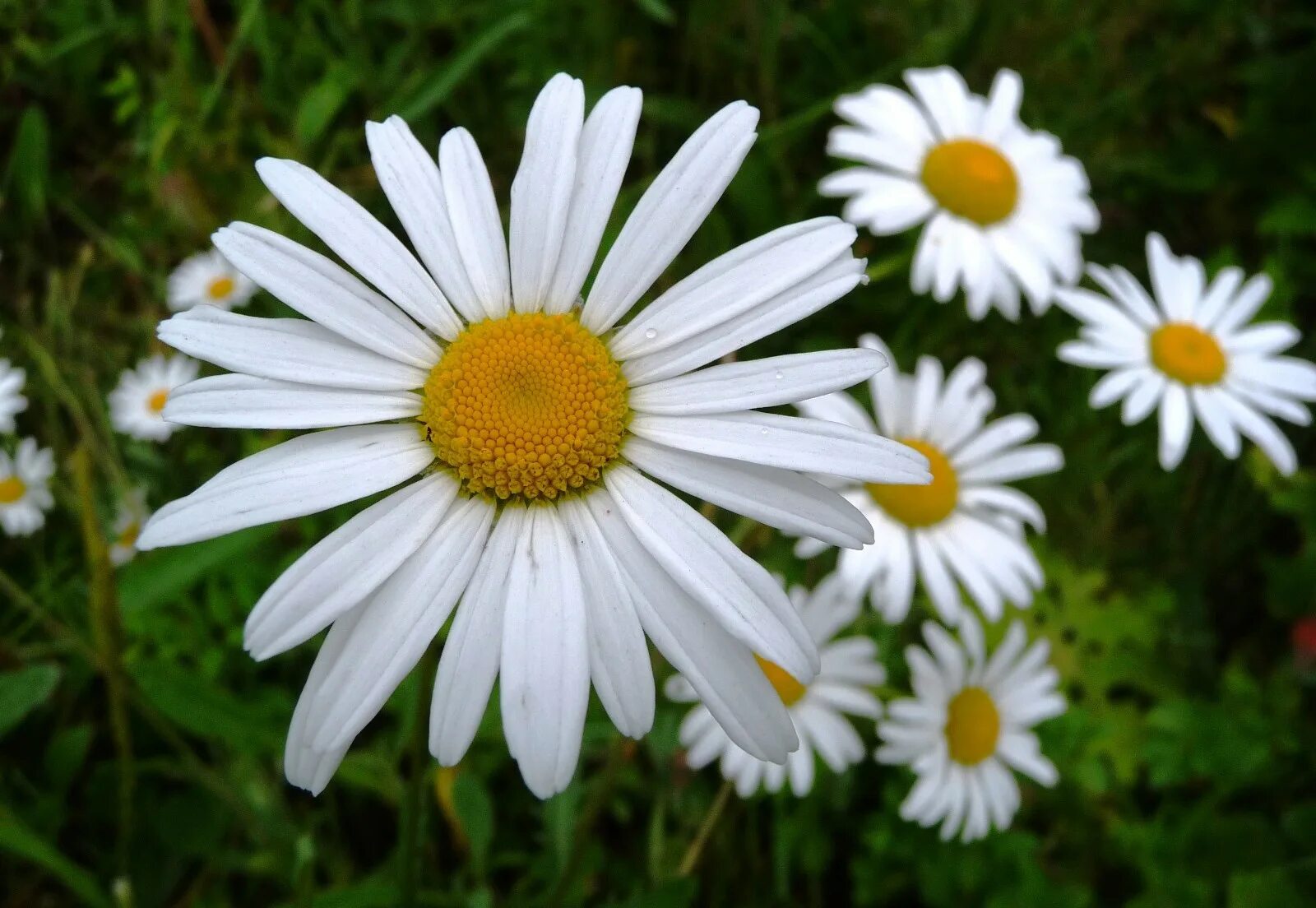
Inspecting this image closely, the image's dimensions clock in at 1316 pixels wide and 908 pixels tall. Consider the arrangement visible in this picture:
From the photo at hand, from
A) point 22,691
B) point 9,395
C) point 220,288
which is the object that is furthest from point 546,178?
point 220,288

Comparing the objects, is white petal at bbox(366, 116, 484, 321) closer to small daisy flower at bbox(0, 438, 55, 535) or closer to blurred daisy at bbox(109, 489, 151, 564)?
blurred daisy at bbox(109, 489, 151, 564)

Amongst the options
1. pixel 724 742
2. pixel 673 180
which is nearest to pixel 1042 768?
pixel 724 742

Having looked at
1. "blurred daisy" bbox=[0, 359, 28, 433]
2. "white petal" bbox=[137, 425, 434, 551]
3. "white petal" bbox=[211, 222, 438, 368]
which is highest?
"blurred daisy" bbox=[0, 359, 28, 433]

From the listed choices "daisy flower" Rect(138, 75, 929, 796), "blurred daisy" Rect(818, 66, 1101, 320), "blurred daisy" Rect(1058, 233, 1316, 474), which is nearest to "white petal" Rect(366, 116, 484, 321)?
"daisy flower" Rect(138, 75, 929, 796)

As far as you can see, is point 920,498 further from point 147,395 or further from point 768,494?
point 147,395

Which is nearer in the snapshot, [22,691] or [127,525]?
[22,691]

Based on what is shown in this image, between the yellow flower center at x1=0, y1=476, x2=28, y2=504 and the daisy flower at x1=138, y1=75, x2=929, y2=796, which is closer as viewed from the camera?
the daisy flower at x1=138, y1=75, x2=929, y2=796
